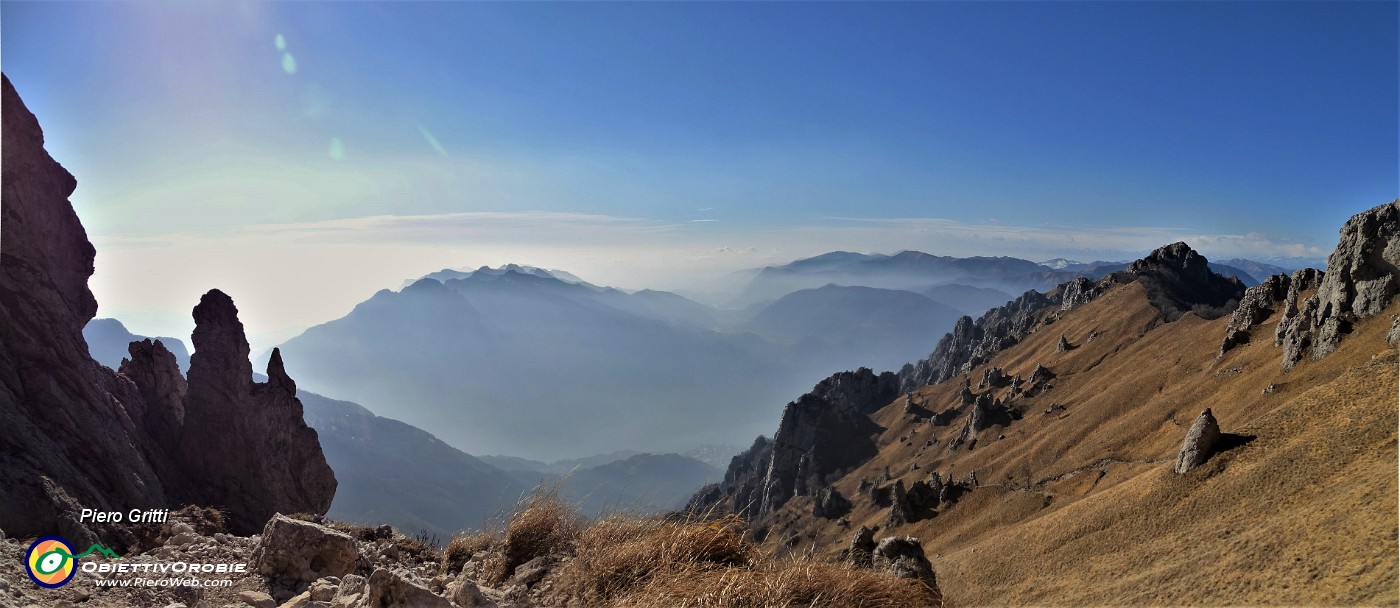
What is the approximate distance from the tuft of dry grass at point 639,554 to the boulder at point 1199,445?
47.8m

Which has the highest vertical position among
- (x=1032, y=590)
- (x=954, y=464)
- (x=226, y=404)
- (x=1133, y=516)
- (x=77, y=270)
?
(x=77, y=270)

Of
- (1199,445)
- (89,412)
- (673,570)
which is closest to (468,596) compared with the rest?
(673,570)

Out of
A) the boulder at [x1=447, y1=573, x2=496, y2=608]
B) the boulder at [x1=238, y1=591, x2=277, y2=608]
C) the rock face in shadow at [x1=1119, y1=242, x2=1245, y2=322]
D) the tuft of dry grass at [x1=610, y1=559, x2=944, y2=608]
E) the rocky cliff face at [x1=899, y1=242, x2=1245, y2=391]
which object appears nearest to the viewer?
the tuft of dry grass at [x1=610, y1=559, x2=944, y2=608]

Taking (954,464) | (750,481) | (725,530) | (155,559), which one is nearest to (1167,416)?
(954,464)

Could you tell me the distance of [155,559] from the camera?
9438 millimetres

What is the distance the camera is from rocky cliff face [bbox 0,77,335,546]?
20875 millimetres

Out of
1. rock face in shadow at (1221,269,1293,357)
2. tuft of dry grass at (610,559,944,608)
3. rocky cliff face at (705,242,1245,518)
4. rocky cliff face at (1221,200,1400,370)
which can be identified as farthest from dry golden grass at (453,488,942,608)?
rocky cliff face at (705,242,1245,518)

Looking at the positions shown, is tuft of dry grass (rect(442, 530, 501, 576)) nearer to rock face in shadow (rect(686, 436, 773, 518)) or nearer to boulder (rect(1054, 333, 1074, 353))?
rock face in shadow (rect(686, 436, 773, 518))

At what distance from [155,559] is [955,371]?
7222 inches

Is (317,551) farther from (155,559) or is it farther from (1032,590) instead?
(1032,590)

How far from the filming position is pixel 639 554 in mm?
7293

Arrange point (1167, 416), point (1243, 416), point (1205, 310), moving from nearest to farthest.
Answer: point (1243, 416) < point (1167, 416) < point (1205, 310)

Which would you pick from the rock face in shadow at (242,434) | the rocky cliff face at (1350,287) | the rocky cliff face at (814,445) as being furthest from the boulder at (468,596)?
the rocky cliff face at (814,445)

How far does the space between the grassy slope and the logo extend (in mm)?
12747
